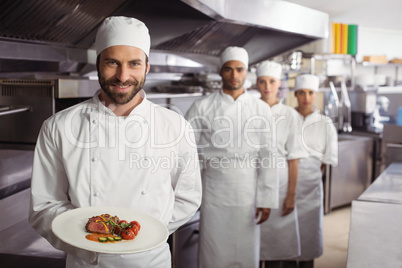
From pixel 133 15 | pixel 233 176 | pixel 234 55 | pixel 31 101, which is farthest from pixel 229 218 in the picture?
pixel 133 15

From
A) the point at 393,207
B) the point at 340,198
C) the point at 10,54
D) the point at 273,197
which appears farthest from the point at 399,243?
the point at 340,198

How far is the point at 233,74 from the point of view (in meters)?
2.49

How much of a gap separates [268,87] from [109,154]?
5.89 ft

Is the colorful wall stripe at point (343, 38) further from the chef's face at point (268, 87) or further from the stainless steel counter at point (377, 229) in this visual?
the stainless steel counter at point (377, 229)

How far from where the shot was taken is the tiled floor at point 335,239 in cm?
329

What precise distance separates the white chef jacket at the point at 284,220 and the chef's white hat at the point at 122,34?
59.2 inches

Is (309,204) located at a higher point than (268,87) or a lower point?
lower

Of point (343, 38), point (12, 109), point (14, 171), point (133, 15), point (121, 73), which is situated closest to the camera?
point (121, 73)

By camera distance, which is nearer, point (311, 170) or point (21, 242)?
point (21, 242)

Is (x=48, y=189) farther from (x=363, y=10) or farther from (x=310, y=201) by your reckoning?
(x=363, y=10)

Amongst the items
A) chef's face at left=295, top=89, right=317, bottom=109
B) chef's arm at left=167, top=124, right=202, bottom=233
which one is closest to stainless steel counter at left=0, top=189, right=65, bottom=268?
chef's arm at left=167, top=124, right=202, bottom=233

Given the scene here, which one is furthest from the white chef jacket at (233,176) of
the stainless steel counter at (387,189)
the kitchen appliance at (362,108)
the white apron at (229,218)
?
the kitchen appliance at (362,108)

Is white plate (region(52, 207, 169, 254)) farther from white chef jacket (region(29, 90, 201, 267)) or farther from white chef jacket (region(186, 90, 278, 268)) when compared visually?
white chef jacket (region(186, 90, 278, 268))

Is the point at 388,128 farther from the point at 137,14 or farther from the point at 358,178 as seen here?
the point at 137,14
